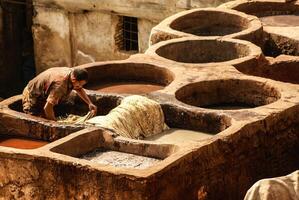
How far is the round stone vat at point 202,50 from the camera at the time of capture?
1304 centimetres

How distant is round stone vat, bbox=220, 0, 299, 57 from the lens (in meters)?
14.0

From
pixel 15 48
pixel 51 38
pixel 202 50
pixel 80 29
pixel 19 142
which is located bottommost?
pixel 15 48

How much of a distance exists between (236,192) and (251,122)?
88 centimetres

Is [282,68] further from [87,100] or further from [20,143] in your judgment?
[20,143]

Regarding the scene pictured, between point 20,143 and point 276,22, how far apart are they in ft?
23.0

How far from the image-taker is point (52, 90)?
35.3 ft

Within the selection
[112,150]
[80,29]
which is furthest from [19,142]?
[80,29]

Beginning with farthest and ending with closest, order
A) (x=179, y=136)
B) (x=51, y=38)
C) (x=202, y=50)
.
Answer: (x=51, y=38), (x=202, y=50), (x=179, y=136)

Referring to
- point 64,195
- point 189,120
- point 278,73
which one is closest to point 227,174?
point 189,120

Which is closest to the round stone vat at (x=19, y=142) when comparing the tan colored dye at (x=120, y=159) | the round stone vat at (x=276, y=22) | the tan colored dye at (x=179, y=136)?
the tan colored dye at (x=120, y=159)

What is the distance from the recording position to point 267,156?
1009cm

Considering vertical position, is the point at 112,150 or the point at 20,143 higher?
the point at 112,150

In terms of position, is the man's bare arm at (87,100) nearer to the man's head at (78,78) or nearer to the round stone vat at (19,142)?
the man's head at (78,78)

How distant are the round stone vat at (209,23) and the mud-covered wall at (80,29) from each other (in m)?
4.48
